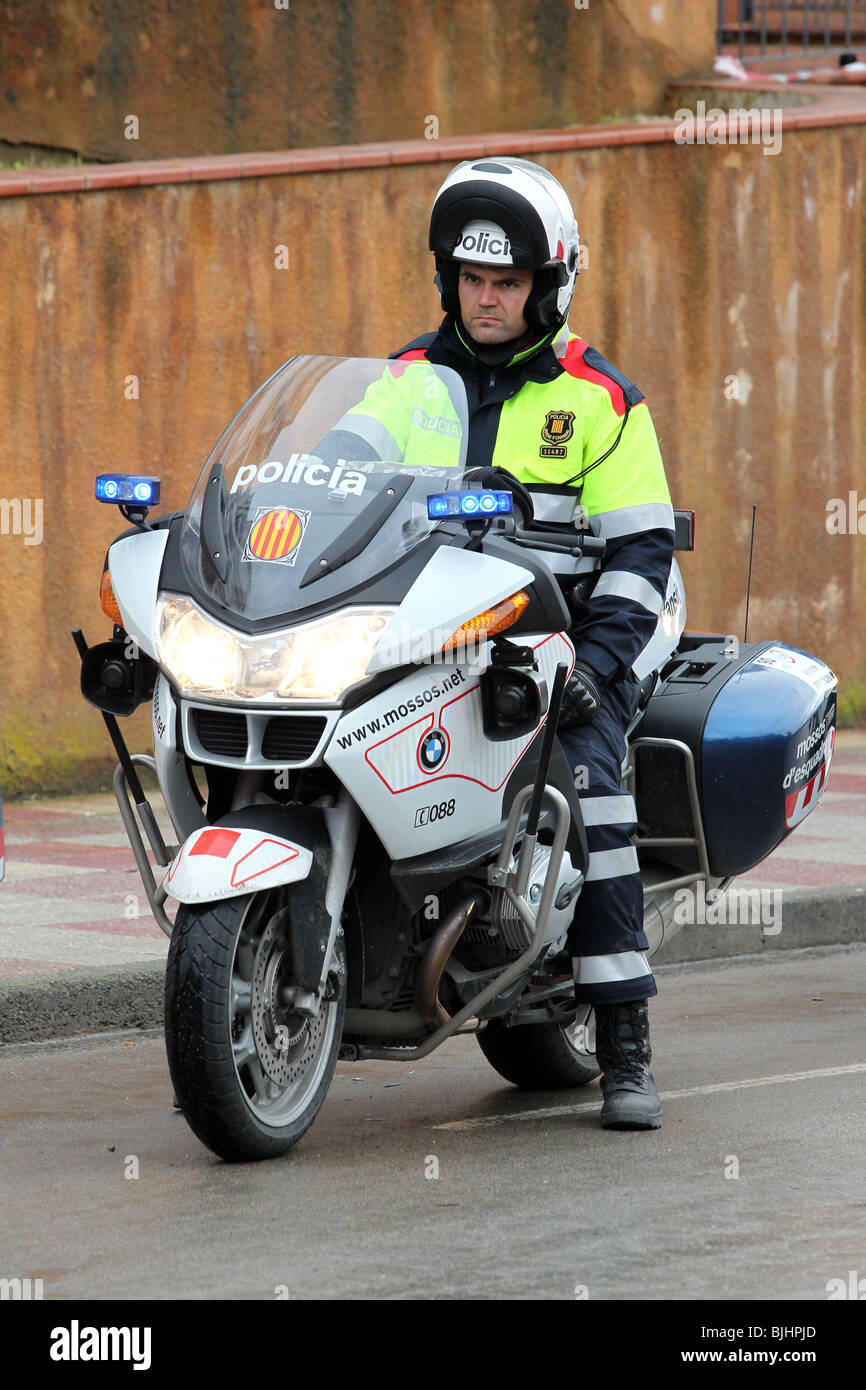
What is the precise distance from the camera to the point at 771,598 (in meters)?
13.4

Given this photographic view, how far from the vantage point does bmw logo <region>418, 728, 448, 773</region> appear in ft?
16.1

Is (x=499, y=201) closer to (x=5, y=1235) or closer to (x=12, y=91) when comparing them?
(x=5, y=1235)

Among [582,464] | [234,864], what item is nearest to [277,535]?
[234,864]

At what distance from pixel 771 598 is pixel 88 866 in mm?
5466

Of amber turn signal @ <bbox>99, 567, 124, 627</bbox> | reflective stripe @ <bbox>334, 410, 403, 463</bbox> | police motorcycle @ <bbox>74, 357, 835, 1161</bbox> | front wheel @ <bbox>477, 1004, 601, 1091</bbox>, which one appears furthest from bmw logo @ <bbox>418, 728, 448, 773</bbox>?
front wheel @ <bbox>477, 1004, 601, 1091</bbox>

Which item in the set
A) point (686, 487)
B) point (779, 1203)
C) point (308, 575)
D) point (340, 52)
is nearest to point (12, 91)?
point (340, 52)

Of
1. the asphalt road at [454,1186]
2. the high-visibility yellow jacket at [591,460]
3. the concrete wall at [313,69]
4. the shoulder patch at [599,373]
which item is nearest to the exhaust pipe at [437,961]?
the asphalt road at [454,1186]

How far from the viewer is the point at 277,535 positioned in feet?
16.5

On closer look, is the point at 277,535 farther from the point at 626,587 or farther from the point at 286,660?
the point at 626,587

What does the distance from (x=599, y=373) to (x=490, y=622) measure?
0.99 metres

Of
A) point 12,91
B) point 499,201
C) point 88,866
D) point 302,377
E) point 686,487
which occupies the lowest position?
point 88,866

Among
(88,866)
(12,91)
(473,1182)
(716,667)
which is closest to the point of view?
(473,1182)

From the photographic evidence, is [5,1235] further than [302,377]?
No

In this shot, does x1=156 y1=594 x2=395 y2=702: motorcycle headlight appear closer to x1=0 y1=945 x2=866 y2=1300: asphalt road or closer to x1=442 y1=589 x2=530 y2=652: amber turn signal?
x1=442 y1=589 x2=530 y2=652: amber turn signal
